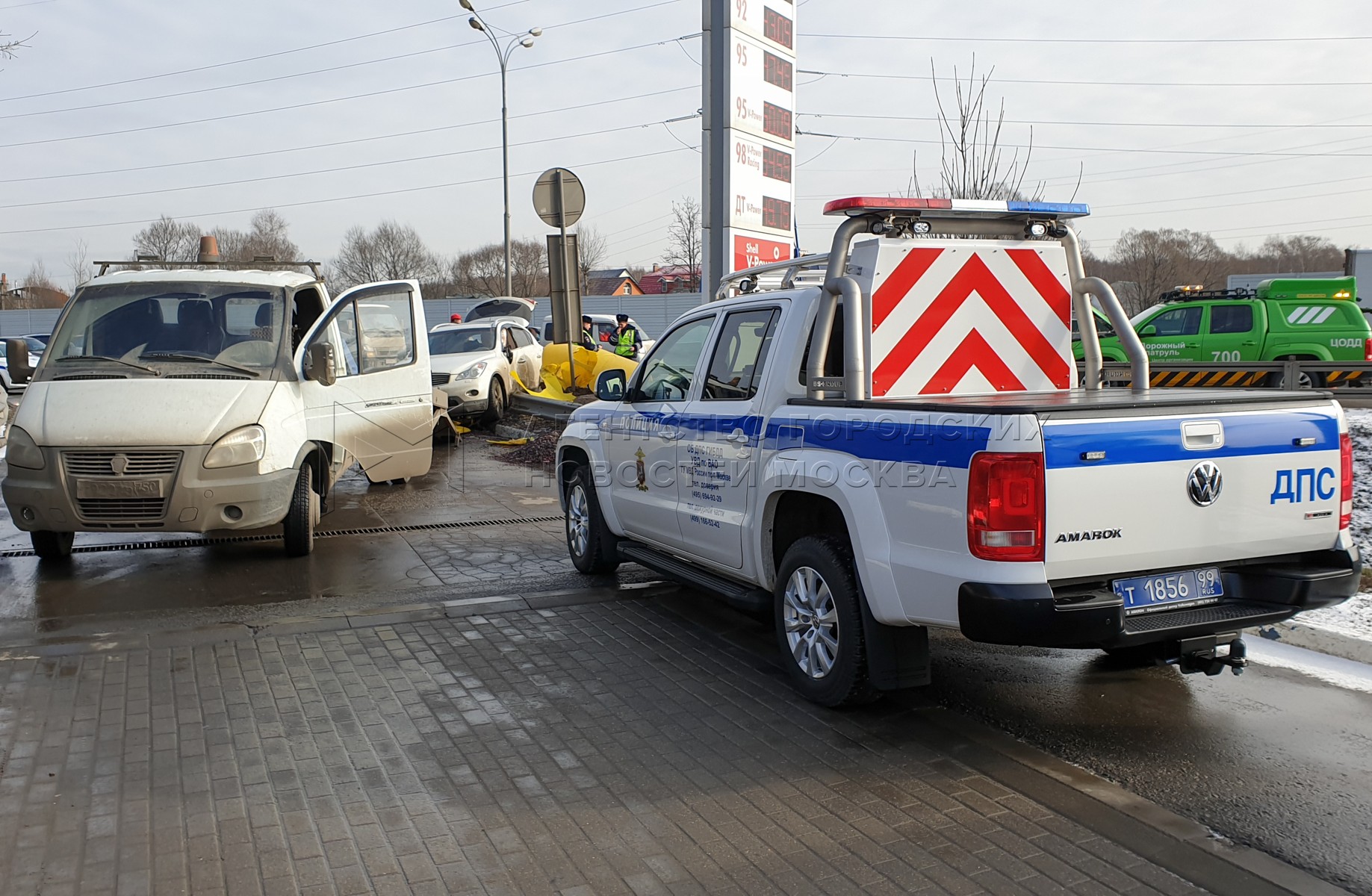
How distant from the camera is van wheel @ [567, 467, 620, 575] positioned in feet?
24.3

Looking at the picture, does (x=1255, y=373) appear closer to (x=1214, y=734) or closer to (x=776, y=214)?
(x=776, y=214)

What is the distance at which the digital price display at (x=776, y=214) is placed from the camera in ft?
49.0

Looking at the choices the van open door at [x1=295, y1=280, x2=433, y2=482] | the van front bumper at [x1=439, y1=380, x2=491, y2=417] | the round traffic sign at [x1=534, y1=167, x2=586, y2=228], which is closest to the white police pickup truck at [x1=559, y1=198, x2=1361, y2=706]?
the van open door at [x1=295, y1=280, x2=433, y2=482]

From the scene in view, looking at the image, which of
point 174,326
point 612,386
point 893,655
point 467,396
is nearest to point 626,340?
point 467,396

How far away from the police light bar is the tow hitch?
227cm

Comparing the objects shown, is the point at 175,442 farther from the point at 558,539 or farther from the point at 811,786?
the point at 811,786

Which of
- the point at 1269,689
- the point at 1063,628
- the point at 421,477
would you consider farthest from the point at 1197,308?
the point at 1063,628

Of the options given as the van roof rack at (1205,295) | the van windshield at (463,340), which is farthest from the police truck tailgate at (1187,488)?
the van roof rack at (1205,295)

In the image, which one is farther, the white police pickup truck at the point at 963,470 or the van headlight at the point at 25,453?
the van headlight at the point at 25,453

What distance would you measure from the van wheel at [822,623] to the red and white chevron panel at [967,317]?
95 centimetres

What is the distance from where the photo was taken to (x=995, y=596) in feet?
12.9

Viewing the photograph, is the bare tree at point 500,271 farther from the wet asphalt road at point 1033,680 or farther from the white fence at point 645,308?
the wet asphalt road at point 1033,680

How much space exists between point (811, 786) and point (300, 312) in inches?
268

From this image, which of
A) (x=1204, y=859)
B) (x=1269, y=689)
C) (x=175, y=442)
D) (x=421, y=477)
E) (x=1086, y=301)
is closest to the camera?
(x=1204, y=859)
